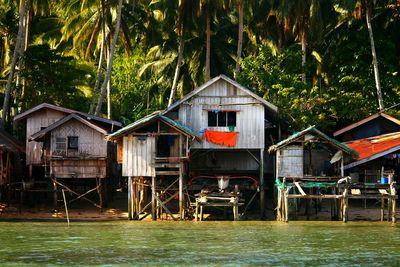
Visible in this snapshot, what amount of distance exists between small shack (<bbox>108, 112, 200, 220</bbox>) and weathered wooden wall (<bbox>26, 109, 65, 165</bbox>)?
175 inches

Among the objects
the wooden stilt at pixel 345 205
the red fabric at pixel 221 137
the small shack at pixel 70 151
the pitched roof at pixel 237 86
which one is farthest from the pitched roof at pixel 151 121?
the wooden stilt at pixel 345 205

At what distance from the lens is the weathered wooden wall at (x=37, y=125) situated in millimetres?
42688

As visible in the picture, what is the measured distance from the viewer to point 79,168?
41188mm

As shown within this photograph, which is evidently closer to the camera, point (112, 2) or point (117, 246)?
point (117, 246)

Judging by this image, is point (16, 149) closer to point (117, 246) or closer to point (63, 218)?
point (63, 218)

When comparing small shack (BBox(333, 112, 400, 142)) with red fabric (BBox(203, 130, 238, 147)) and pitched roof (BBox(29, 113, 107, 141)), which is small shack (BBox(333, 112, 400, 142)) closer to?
red fabric (BBox(203, 130, 238, 147))

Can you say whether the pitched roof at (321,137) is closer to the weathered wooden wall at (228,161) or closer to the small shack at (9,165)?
the weathered wooden wall at (228,161)

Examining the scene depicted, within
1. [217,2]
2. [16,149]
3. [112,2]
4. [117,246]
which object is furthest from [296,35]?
[117,246]

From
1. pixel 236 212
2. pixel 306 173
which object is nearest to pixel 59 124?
pixel 236 212

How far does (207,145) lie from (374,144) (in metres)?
7.93

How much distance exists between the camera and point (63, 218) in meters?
39.8

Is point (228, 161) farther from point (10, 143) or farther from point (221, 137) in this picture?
point (10, 143)

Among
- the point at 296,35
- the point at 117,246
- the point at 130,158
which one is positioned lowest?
the point at 117,246

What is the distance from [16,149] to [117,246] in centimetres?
1438
